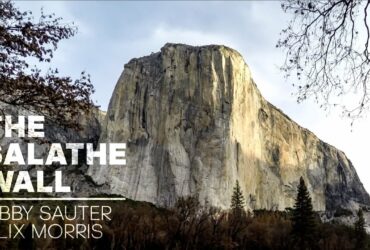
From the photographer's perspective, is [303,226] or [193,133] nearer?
[303,226]

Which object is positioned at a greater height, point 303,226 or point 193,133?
point 193,133

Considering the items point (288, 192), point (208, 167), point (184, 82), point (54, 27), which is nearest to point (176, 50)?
point (184, 82)

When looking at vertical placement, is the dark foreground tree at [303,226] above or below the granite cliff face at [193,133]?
below

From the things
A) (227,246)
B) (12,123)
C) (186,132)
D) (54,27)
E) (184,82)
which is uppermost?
(184,82)

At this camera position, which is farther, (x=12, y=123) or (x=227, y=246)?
(x=227, y=246)

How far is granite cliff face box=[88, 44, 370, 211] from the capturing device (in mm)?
131875

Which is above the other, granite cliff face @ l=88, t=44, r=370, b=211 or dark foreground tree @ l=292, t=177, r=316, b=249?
granite cliff face @ l=88, t=44, r=370, b=211

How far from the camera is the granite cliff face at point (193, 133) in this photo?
13188 centimetres

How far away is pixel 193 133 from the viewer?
137750 mm

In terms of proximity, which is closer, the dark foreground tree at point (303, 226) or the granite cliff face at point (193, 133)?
the dark foreground tree at point (303, 226)

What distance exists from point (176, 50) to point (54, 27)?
134 meters

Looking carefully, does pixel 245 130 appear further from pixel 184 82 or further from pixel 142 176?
pixel 142 176

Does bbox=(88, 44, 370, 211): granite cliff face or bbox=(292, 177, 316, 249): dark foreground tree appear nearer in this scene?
bbox=(292, 177, 316, 249): dark foreground tree

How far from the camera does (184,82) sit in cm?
14212
